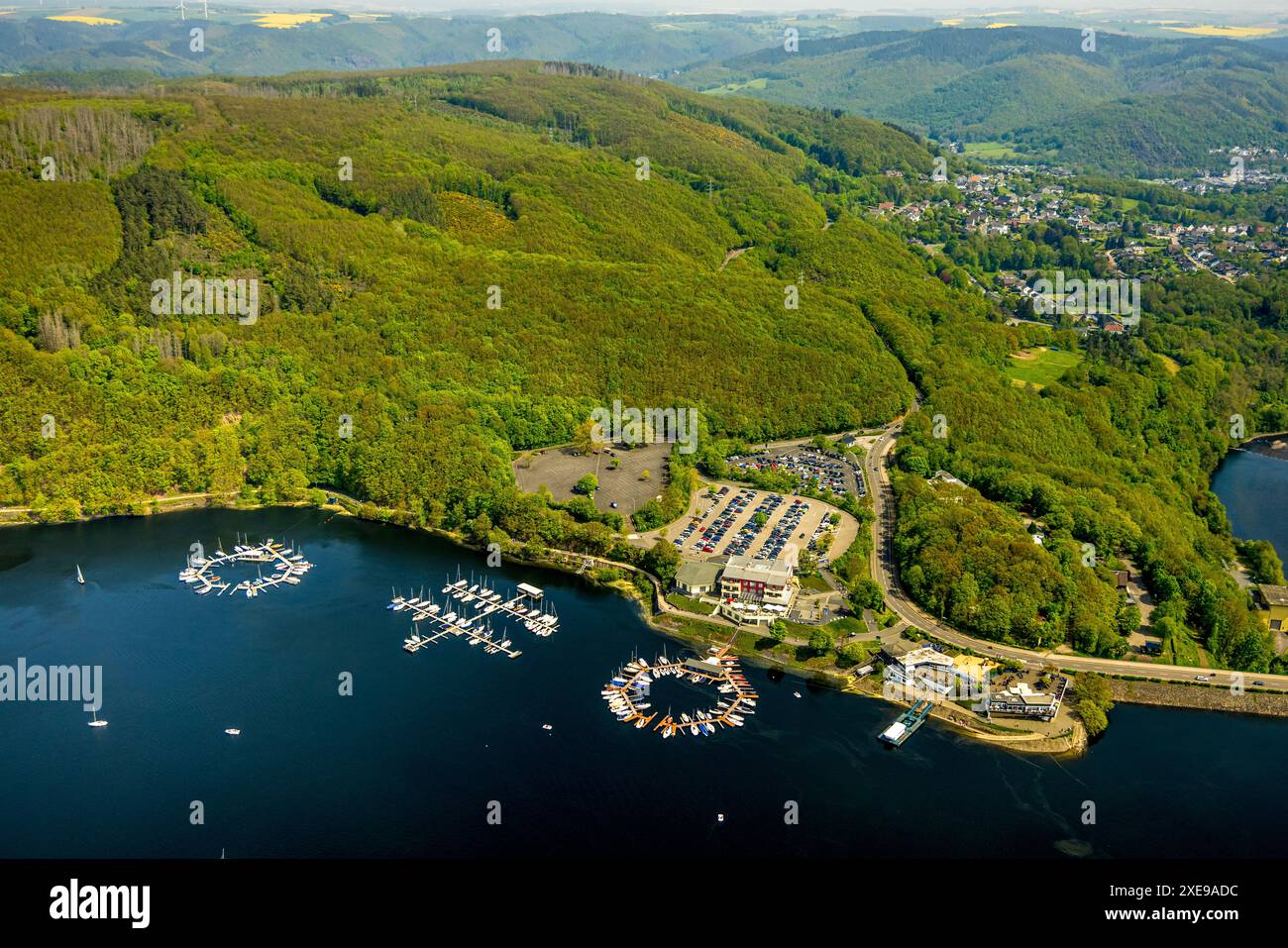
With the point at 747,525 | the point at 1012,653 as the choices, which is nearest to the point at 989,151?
the point at 747,525

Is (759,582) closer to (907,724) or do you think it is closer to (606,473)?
(907,724)

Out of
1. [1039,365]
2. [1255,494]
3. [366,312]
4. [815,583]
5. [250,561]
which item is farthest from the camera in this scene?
[1039,365]

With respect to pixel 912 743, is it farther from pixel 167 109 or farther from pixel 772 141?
pixel 772 141

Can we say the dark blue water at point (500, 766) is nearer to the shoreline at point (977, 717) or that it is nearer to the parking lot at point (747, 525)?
the shoreline at point (977, 717)

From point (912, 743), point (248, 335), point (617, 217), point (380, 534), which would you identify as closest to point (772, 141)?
point (617, 217)

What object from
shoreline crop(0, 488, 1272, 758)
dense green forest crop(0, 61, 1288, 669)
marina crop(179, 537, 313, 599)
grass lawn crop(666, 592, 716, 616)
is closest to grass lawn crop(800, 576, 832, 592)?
dense green forest crop(0, 61, 1288, 669)

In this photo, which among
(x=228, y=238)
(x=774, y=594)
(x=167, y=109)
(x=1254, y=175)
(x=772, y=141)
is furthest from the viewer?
(x=1254, y=175)
